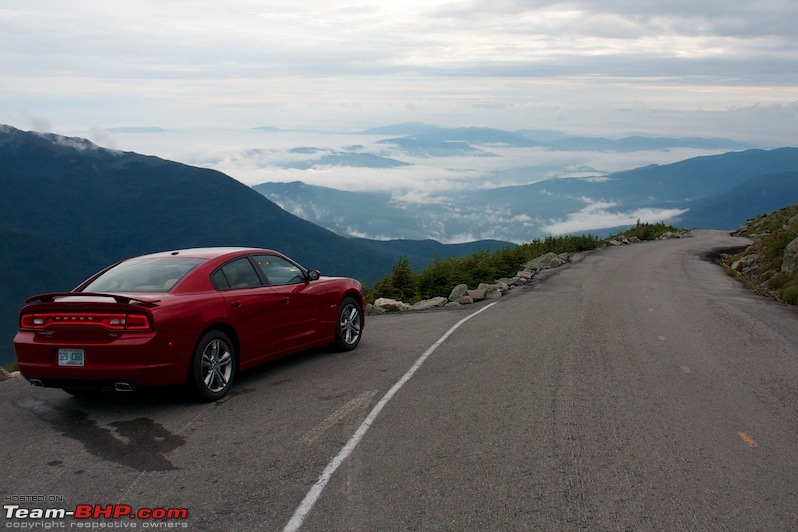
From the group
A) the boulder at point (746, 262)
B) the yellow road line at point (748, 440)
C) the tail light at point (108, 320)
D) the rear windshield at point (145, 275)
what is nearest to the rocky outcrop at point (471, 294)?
the boulder at point (746, 262)

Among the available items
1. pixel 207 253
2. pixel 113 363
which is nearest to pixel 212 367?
pixel 113 363

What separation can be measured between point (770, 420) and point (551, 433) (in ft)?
7.51

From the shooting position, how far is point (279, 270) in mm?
8711

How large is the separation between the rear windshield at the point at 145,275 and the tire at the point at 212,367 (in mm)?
694

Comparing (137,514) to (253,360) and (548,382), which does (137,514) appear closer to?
(253,360)

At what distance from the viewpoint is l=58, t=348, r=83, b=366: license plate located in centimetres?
654

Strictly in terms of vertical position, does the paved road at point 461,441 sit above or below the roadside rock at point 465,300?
below

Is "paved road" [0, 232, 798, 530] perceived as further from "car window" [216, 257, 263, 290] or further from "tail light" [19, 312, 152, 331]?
"car window" [216, 257, 263, 290]

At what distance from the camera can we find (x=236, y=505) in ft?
15.2

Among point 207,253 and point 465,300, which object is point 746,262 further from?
point 207,253

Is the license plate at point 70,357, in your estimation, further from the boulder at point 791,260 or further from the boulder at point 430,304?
the boulder at point 791,260

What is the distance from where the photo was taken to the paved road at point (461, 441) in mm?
4613

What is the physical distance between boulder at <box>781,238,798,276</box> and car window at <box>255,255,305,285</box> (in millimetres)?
14213

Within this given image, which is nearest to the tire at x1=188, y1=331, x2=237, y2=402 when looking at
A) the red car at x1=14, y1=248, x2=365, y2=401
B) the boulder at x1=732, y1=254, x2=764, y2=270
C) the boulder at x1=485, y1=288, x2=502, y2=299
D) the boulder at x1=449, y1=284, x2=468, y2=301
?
the red car at x1=14, y1=248, x2=365, y2=401
